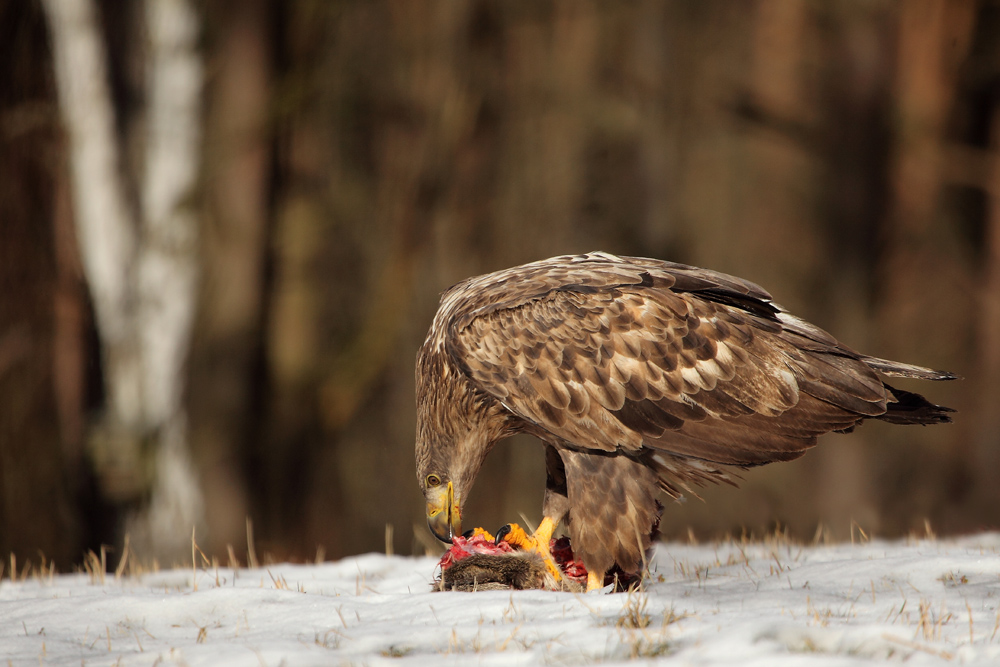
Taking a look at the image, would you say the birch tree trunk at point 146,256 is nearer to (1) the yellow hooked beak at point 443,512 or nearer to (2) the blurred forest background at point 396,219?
(2) the blurred forest background at point 396,219

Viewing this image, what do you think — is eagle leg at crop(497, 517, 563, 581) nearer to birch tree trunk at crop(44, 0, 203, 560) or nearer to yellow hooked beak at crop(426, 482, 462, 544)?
yellow hooked beak at crop(426, 482, 462, 544)

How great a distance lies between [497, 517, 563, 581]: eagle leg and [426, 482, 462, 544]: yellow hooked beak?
28cm

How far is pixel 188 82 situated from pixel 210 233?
1.61m

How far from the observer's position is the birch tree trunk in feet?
30.3

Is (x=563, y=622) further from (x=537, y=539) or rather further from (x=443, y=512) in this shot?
(x=443, y=512)

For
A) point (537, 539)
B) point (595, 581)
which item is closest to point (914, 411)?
point (595, 581)

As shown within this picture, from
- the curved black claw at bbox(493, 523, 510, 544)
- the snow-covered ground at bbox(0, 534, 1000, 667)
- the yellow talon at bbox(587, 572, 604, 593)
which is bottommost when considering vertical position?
the yellow talon at bbox(587, 572, 604, 593)

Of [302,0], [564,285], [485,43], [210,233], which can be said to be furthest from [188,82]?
[564,285]

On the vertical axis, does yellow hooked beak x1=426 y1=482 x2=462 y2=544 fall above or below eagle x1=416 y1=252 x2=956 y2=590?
below

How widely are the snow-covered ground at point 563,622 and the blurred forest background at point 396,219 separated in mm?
5426

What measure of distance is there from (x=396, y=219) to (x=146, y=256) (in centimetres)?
447

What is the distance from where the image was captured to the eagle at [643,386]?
4.03 m

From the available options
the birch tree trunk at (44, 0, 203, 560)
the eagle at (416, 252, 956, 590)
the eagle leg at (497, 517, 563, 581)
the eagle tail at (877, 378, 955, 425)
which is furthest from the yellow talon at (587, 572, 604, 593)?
the birch tree trunk at (44, 0, 203, 560)

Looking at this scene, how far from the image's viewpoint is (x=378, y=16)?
13742 millimetres
